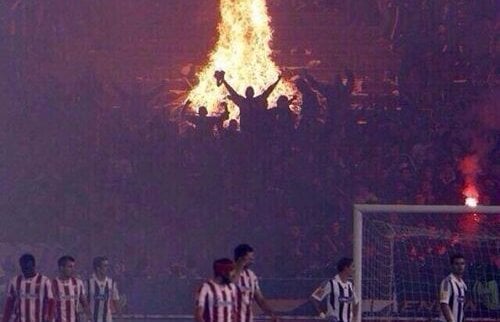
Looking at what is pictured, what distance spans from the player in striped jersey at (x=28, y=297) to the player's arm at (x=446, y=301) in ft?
12.2

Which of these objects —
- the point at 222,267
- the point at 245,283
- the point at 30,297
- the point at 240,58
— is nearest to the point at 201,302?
the point at 222,267

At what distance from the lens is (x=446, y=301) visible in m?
10.4

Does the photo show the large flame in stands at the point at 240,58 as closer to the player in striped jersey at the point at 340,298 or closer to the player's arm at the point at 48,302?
the player in striped jersey at the point at 340,298

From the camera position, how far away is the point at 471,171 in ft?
52.9

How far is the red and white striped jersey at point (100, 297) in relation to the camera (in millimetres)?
11586

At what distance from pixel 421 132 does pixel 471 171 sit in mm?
927

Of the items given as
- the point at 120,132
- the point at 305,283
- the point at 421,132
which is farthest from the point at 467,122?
the point at 120,132

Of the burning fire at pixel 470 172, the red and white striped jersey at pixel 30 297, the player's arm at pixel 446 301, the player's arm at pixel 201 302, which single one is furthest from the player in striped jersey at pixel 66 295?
the burning fire at pixel 470 172

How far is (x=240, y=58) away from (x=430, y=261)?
418 cm

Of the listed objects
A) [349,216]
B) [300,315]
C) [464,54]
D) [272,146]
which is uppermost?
[464,54]

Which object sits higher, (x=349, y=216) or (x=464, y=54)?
(x=464, y=54)

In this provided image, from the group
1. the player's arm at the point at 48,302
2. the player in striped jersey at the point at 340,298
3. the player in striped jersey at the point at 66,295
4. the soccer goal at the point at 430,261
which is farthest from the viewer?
the soccer goal at the point at 430,261

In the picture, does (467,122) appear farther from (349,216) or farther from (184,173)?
(184,173)

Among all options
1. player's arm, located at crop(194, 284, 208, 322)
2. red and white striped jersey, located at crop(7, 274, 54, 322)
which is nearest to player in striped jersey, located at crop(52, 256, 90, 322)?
red and white striped jersey, located at crop(7, 274, 54, 322)
